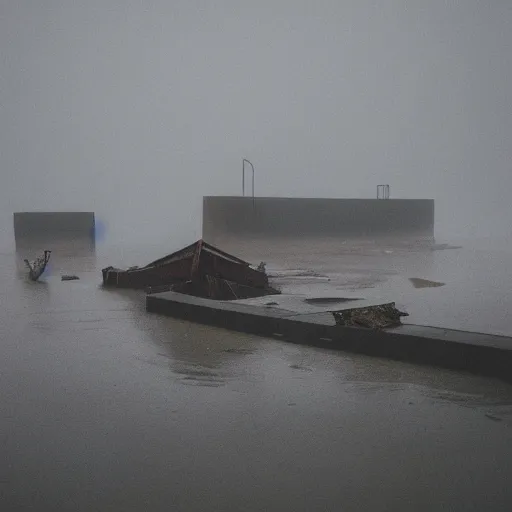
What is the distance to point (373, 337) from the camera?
4203 millimetres

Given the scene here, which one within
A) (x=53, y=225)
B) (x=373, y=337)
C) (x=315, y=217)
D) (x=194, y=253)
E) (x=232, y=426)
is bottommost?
(x=232, y=426)

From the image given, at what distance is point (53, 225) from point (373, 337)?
18.8m

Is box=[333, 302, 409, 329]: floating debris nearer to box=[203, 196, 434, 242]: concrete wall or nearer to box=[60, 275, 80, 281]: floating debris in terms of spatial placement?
box=[60, 275, 80, 281]: floating debris

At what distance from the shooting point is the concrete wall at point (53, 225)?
2081 centimetres

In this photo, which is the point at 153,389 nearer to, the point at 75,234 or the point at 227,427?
the point at 227,427

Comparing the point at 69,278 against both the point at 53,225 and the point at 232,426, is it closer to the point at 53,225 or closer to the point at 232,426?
the point at 232,426

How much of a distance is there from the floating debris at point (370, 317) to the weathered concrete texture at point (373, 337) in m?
0.08

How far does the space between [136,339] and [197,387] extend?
1.54 metres

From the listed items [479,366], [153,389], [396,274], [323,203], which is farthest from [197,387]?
[323,203]

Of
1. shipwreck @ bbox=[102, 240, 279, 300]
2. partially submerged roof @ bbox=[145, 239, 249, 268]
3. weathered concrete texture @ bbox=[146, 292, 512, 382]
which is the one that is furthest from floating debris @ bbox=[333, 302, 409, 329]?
partially submerged roof @ bbox=[145, 239, 249, 268]

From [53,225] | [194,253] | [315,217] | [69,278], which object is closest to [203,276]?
[194,253]

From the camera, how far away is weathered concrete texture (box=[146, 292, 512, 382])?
3697 mm

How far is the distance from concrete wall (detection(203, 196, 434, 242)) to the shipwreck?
40.4 feet

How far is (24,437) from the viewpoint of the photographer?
8.69 feet
